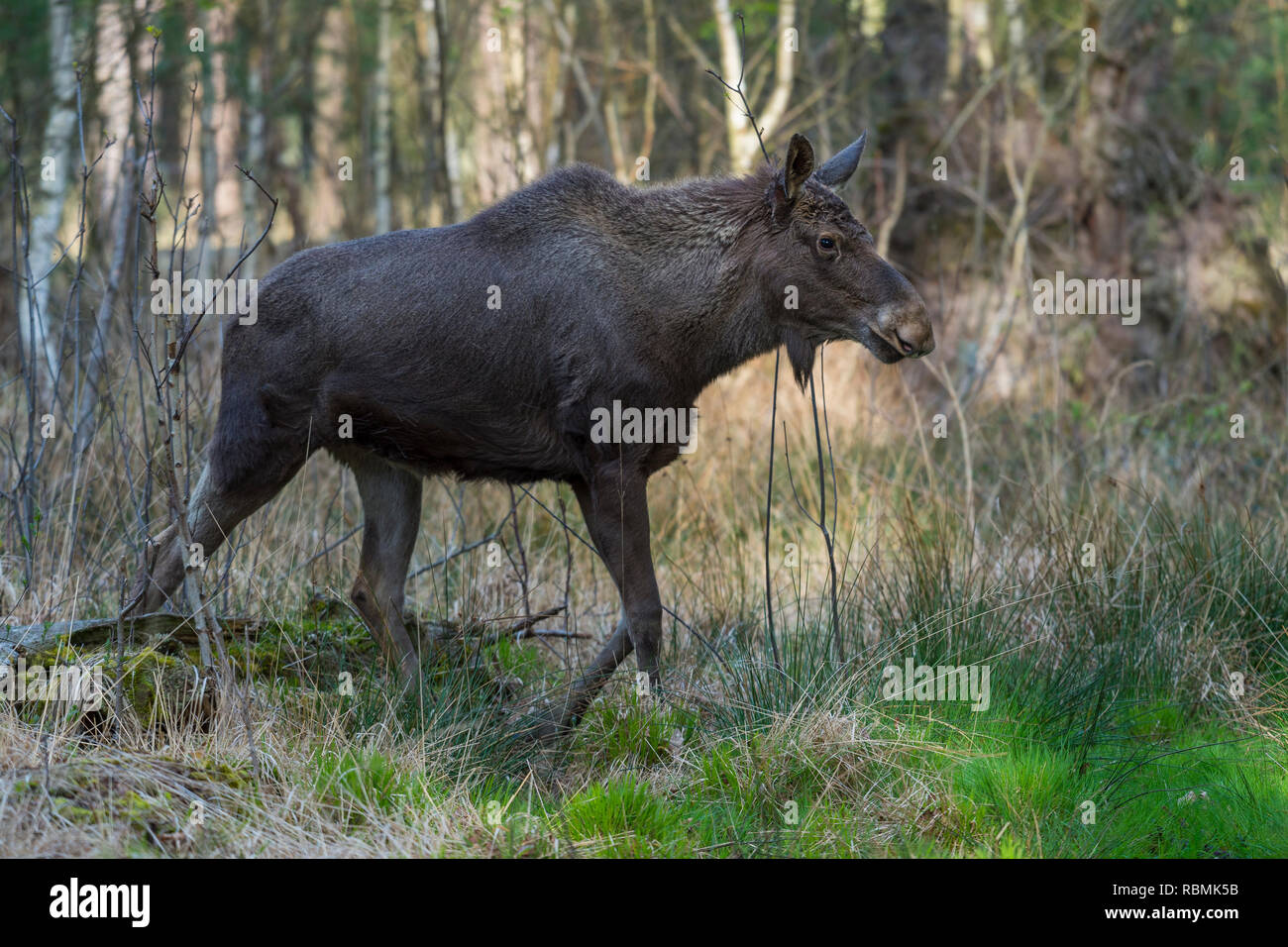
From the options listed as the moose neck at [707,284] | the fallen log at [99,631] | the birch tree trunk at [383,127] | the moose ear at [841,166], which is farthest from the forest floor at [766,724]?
the birch tree trunk at [383,127]

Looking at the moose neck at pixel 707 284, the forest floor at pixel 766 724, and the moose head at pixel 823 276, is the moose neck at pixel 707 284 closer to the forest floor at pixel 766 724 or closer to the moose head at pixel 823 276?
the moose head at pixel 823 276

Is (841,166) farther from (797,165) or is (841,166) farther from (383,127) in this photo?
(383,127)

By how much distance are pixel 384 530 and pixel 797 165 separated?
273 centimetres

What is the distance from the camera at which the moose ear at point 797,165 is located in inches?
221

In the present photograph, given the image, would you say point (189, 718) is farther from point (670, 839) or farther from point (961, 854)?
point (961, 854)

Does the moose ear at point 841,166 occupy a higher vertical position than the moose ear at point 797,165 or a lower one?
higher

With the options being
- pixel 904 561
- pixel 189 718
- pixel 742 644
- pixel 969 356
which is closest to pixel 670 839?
pixel 742 644

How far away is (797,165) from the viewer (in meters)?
5.74

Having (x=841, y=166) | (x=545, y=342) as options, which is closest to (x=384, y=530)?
(x=545, y=342)

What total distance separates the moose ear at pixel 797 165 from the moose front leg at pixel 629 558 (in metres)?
1.51

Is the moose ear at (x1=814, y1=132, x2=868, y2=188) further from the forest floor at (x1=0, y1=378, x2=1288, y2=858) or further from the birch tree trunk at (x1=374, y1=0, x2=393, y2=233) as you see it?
the birch tree trunk at (x1=374, y1=0, x2=393, y2=233)
